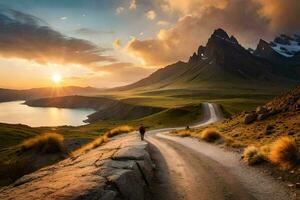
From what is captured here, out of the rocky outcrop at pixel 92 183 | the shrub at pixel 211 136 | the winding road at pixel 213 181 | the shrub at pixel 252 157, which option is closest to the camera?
the rocky outcrop at pixel 92 183

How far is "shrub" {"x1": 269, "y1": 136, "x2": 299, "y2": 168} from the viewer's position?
54.9 ft

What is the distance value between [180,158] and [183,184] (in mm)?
8111

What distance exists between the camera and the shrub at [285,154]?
1672cm

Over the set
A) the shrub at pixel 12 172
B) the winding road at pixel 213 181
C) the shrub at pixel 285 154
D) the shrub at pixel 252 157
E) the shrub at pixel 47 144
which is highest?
the shrub at pixel 285 154

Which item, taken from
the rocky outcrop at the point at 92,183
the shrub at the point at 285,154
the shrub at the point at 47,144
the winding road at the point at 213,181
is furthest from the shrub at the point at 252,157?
the shrub at the point at 47,144

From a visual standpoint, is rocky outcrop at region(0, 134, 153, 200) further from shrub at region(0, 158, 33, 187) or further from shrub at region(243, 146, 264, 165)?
shrub at region(0, 158, 33, 187)

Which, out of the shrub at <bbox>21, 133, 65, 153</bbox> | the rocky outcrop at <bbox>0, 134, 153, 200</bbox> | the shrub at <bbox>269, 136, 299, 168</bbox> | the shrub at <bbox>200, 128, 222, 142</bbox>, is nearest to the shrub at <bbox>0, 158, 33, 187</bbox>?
the shrub at <bbox>21, 133, 65, 153</bbox>

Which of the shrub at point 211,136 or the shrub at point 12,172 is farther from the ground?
the shrub at point 211,136

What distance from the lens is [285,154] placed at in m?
17.3

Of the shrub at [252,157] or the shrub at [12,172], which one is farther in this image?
the shrub at [12,172]

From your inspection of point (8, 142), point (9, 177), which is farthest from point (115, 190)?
point (8, 142)

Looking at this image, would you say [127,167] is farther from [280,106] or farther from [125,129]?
[125,129]

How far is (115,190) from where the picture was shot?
1162cm

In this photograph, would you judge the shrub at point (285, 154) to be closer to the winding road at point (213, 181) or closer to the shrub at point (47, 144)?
the winding road at point (213, 181)
